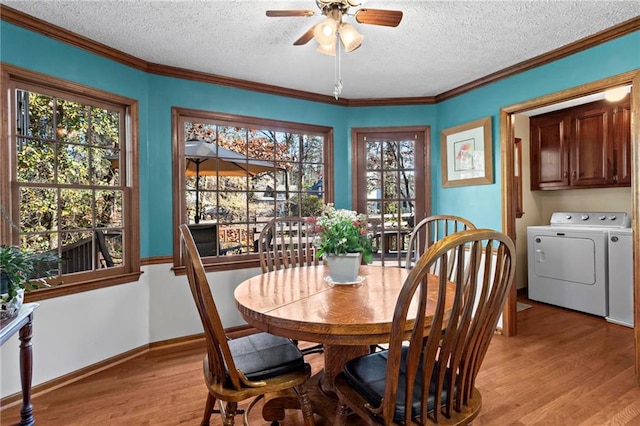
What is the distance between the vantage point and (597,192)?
3984 millimetres

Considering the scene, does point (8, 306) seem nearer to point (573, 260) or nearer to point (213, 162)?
point (213, 162)

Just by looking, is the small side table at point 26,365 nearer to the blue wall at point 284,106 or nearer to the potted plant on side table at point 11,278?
the potted plant on side table at point 11,278

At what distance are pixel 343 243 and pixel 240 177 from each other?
1.78 metres

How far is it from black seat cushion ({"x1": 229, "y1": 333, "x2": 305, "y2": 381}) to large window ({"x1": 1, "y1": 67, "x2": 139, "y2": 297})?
4.46ft

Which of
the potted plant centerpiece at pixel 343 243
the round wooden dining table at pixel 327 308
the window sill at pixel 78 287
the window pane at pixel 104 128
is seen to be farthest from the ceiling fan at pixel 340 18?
the window sill at pixel 78 287

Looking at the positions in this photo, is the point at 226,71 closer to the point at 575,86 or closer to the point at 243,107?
the point at 243,107

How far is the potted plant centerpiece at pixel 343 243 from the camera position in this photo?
71.4 inches

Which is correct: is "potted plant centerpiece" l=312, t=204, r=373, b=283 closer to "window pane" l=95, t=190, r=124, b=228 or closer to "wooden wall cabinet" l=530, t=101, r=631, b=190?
"window pane" l=95, t=190, r=124, b=228

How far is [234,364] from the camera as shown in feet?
4.57

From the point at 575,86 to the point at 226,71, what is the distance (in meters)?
2.80

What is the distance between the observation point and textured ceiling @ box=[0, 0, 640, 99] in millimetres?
2025

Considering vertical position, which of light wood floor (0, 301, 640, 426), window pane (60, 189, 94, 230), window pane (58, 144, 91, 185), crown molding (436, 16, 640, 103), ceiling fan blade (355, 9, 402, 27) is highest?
crown molding (436, 16, 640, 103)

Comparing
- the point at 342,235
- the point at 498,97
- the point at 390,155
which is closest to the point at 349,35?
the point at 342,235

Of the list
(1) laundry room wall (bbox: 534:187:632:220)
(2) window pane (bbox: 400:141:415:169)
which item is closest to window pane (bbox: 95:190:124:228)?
(2) window pane (bbox: 400:141:415:169)
